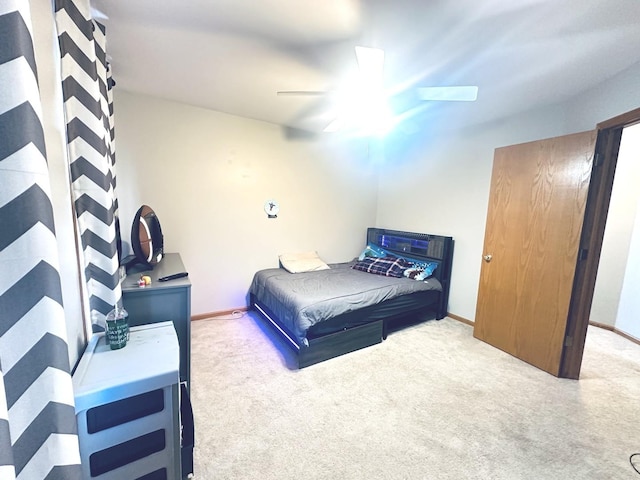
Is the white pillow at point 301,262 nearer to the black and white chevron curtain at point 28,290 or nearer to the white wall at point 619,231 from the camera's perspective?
the black and white chevron curtain at point 28,290

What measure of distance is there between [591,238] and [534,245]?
37cm

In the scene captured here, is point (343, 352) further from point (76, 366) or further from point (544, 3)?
point (544, 3)

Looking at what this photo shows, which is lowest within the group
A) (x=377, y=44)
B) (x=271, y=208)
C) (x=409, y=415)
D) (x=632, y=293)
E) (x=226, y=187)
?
(x=409, y=415)

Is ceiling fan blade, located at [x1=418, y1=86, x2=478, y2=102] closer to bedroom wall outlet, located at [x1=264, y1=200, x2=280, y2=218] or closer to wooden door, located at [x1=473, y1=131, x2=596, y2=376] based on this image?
wooden door, located at [x1=473, y1=131, x2=596, y2=376]

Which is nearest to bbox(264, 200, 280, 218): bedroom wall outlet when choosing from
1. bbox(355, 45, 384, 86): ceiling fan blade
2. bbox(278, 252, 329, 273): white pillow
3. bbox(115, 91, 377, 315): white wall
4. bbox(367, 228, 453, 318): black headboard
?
bbox(115, 91, 377, 315): white wall

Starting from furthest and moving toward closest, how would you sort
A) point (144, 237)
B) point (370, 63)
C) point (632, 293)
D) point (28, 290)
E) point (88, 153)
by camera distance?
1. point (632, 293)
2. point (144, 237)
3. point (370, 63)
4. point (88, 153)
5. point (28, 290)

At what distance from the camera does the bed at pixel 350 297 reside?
2352mm

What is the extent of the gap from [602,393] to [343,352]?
1.99 meters

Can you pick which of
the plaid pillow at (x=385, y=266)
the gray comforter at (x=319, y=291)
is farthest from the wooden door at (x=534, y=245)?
the plaid pillow at (x=385, y=266)

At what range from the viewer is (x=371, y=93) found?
6.57ft

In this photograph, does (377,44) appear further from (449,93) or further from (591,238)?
(591,238)

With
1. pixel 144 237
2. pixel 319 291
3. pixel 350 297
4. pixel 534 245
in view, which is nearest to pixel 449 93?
pixel 534 245

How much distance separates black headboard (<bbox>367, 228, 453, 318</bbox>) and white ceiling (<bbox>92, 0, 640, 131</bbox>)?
5.36ft

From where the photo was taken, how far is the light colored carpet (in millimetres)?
1458
